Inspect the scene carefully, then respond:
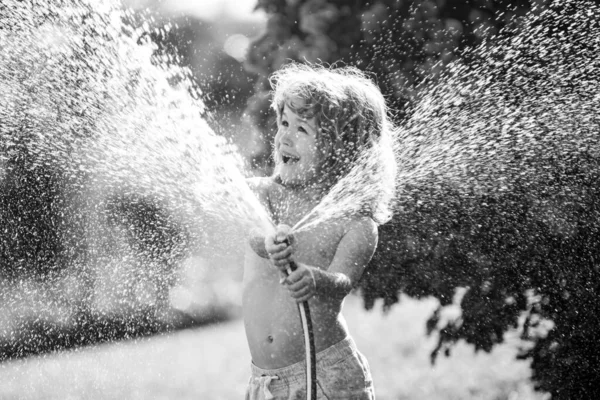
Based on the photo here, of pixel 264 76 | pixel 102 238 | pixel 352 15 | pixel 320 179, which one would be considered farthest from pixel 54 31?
pixel 102 238

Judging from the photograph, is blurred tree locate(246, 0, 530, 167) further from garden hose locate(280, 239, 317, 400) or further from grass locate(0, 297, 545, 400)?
garden hose locate(280, 239, 317, 400)

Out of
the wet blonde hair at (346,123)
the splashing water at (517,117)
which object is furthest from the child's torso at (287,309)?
the splashing water at (517,117)

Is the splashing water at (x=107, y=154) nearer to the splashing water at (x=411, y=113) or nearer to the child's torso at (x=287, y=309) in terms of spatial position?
the splashing water at (x=411, y=113)

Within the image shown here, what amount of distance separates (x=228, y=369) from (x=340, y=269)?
440 centimetres

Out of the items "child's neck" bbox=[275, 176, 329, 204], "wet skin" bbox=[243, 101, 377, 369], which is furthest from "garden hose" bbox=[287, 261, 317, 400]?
"child's neck" bbox=[275, 176, 329, 204]

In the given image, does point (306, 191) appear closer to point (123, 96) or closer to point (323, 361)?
point (323, 361)

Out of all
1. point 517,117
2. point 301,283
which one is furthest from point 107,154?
point 301,283

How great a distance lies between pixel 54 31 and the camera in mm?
3482

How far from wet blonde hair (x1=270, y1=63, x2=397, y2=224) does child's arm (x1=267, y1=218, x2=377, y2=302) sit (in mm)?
160

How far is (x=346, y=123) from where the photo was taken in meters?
2.52

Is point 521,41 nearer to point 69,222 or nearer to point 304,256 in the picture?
point 304,256

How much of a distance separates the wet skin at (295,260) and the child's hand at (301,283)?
0.23 metres

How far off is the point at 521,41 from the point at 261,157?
144 cm

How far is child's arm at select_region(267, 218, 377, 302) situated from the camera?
1782 mm
